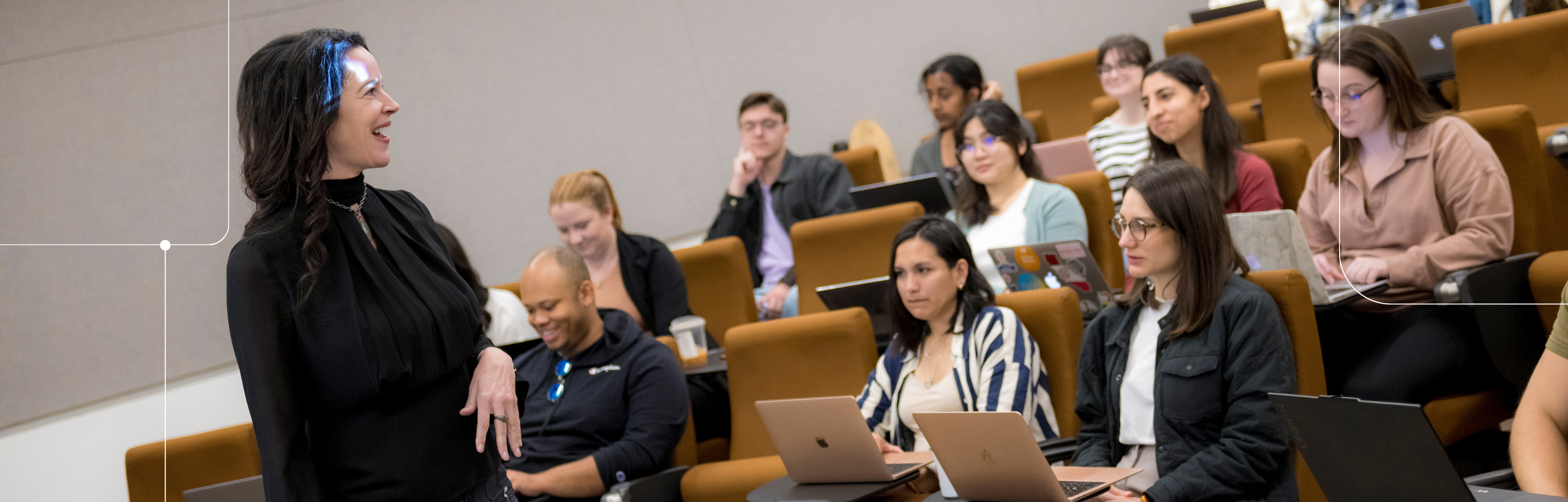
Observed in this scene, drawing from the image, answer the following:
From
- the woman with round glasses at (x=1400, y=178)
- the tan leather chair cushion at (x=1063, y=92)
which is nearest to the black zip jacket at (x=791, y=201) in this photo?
the tan leather chair cushion at (x=1063, y=92)

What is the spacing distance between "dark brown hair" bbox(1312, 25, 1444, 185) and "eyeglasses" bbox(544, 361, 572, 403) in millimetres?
1926

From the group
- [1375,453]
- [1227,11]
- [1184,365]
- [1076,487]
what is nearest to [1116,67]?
[1227,11]

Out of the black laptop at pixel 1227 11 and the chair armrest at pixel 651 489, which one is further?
the black laptop at pixel 1227 11

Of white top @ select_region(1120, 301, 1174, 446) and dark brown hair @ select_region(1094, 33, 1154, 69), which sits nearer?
white top @ select_region(1120, 301, 1174, 446)

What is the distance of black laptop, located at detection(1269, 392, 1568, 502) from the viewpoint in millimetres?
1201

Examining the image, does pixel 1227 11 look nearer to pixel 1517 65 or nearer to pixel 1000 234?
pixel 1000 234

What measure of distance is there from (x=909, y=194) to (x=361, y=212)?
2.38m

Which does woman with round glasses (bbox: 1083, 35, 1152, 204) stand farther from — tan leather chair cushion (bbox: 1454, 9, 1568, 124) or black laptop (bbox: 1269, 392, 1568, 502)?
tan leather chair cushion (bbox: 1454, 9, 1568, 124)

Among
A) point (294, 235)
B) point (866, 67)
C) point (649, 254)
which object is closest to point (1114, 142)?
point (649, 254)

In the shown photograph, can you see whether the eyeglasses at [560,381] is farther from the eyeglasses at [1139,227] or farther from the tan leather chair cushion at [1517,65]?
the tan leather chair cushion at [1517,65]

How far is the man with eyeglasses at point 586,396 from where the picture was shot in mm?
2488

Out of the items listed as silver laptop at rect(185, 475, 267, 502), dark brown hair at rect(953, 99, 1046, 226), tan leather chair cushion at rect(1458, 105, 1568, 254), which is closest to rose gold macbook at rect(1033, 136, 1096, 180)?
dark brown hair at rect(953, 99, 1046, 226)

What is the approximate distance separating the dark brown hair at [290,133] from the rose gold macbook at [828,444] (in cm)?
108

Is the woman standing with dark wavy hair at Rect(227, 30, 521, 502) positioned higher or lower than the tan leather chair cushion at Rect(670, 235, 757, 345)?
higher
